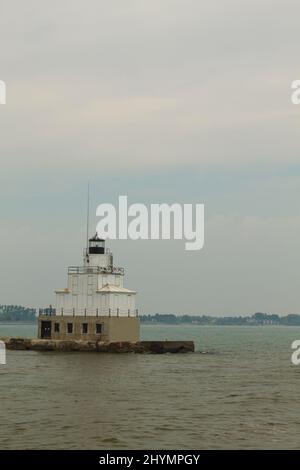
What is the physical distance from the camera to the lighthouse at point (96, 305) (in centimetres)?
7694

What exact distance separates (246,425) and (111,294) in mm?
39420

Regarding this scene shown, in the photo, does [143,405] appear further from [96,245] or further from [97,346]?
[96,245]

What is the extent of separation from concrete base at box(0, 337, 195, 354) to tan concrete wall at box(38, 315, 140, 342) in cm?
60

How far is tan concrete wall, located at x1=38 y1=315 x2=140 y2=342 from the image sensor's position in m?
76.7

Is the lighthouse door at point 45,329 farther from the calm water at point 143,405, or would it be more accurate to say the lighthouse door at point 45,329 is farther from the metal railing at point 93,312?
the calm water at point 143,405

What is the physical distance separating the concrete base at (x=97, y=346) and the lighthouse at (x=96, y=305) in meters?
0.66

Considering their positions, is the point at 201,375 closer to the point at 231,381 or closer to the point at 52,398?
the point at 231,381

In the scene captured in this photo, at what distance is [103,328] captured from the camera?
76562 mm

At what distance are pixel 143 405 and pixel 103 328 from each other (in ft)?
106

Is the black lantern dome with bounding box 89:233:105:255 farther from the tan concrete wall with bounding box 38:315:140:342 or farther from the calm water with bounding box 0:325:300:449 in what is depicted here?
the calm water with bounding box 0:325:300:449

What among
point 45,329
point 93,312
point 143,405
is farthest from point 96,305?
point 143,405

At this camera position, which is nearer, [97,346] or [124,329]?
[97,346]

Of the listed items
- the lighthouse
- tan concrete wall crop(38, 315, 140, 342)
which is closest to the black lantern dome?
the lighthouse

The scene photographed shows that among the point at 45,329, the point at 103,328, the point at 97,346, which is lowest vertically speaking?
the point at 97,346
